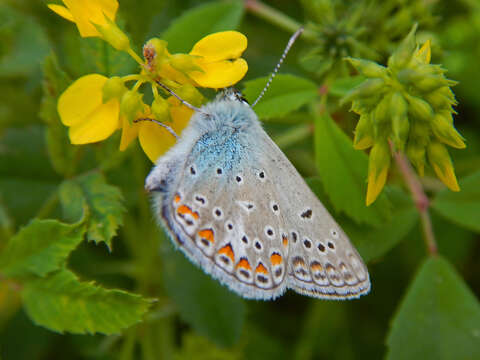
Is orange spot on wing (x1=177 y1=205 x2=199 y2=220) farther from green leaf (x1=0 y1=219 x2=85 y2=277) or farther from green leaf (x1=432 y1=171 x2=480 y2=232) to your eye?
green leaf (x1=432 y1=171 x2=480 y2=232)

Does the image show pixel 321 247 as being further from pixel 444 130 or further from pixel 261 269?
pixel 444 130

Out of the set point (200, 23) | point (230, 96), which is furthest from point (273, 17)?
point (230, 96)

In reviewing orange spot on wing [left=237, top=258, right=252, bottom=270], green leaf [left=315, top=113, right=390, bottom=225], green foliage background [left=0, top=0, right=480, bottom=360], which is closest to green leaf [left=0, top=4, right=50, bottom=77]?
green foliage background [left=0, top=0, right=480, bottom=360]

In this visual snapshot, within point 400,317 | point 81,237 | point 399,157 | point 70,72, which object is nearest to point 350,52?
point 399,157

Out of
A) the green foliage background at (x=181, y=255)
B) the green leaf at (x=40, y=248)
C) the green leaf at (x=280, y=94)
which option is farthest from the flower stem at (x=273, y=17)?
the green leaf at (x=40, y=248)

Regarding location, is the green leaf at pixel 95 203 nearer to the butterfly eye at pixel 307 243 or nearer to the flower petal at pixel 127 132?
the flower petal at pixel 127 132
